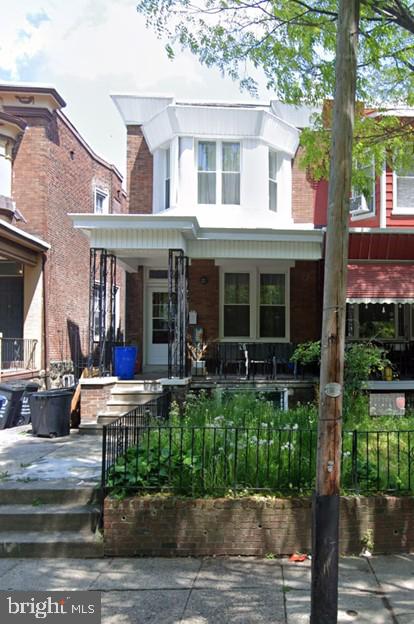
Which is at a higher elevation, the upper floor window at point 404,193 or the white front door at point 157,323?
the upper floor window at point 404,193

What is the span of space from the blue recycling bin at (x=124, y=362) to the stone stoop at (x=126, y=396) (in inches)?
18.2

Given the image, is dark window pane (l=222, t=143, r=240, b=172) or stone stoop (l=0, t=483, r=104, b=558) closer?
stone stoop (l=0, t=483, r=104, b=558)

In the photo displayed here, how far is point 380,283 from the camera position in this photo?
11.3 m

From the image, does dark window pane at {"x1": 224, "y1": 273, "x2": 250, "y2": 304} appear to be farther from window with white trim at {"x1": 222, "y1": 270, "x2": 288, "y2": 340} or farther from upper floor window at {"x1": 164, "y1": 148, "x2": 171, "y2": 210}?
upper floor window at {"x1": 164, "y1": 148, "x2": 171, "y2": 210}

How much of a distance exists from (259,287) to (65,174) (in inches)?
278

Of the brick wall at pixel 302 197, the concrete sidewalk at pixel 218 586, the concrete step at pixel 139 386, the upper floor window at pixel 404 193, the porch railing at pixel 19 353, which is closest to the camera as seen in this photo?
the concrete sidewalk at pixel 218 586

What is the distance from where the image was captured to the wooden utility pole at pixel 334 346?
10.9 feet

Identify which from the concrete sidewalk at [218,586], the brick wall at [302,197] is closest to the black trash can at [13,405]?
the concrete sidewalk at [218,586]

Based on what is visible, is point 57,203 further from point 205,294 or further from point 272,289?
point 272,289

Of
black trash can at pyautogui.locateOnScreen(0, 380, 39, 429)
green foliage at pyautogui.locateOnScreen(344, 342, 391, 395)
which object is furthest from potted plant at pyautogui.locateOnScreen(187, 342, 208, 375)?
black trash can at pyautogui.locateOnScreen(0, 380, 39, 429)

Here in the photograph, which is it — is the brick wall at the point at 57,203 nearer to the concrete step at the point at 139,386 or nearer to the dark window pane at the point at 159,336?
the dark window pane at the point at 159,336

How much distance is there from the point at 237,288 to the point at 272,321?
1308mm

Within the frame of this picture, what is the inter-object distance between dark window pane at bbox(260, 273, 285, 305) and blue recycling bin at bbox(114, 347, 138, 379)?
14.2 ft

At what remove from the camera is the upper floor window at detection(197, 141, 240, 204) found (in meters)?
13.5
